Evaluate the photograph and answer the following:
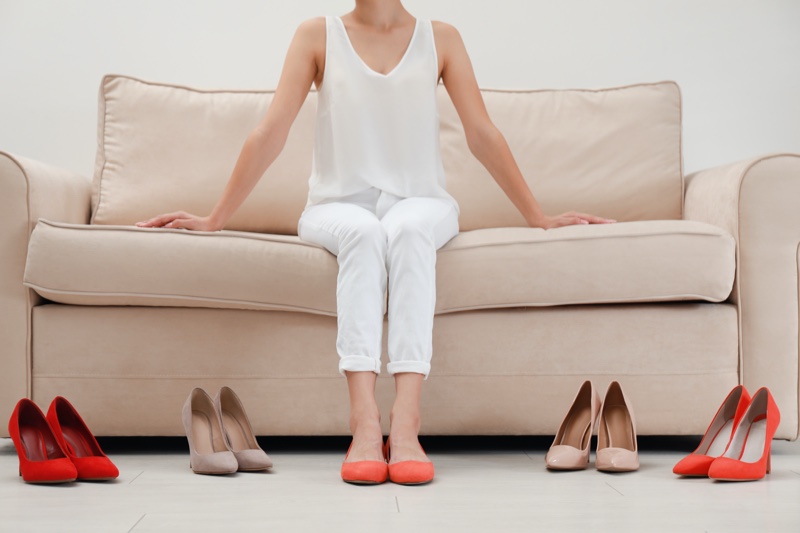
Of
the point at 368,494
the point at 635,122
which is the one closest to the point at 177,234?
the point at 368,494

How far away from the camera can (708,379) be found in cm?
173

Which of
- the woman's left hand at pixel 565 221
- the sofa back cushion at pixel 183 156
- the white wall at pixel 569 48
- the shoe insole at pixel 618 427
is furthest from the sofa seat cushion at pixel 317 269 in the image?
the white wall at pixel 569 48

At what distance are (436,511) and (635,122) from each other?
60.9 inches

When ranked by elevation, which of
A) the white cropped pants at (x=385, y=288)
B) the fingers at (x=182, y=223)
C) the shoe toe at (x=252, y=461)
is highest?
the fingers at (x=182, y=223)

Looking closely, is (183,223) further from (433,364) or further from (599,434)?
(599,434)

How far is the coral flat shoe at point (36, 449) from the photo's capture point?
1.39 m

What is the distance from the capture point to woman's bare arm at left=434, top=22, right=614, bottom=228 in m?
1.88

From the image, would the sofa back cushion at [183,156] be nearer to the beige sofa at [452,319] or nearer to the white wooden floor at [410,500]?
the beige sofa at [452,319]

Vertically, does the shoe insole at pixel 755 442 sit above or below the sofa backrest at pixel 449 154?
below

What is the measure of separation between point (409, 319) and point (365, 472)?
28 cm

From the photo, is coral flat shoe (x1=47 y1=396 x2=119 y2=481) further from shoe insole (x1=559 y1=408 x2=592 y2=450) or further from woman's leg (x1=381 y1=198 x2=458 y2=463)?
shoe insole (x1=559 y1=408 x2=592 y2=450)

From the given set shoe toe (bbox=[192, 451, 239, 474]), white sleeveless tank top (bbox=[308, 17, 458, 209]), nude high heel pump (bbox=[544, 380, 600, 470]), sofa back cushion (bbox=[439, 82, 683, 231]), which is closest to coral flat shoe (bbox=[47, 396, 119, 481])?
shoe toe (bbox=[192, 451, 239, 474])

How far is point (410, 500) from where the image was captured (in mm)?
1269

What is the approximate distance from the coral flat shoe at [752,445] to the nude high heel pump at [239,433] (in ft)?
2.56
